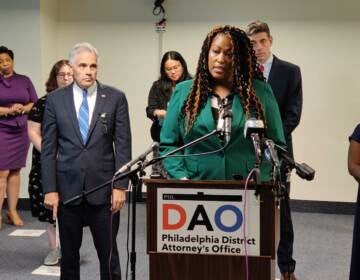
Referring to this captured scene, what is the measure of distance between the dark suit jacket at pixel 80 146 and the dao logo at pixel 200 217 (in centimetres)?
94

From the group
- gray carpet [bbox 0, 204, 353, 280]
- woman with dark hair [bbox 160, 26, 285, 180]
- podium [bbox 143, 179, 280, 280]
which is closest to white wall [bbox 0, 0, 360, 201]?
gray carpet [bbox 0, 204, 353, 280]

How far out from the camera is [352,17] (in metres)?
5.80

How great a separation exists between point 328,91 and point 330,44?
489mm

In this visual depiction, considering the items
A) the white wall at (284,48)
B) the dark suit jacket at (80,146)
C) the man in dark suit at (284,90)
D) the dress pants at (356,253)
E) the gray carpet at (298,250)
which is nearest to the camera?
the dress pants at (356,253)

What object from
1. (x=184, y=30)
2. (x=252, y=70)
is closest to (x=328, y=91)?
(x=184, y=30)

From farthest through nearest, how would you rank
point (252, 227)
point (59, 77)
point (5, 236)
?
point (5, 236) < point (59, 77) < point (252, 227)

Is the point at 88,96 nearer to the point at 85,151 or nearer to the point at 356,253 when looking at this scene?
the point at 85,151

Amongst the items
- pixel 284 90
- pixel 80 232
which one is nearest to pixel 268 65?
pixel 284 90

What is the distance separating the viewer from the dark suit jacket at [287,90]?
365 centimetres

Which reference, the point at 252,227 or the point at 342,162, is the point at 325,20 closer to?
the point at 342,162

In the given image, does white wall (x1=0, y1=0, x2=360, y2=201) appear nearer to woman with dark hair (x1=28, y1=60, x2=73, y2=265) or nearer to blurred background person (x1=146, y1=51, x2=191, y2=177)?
blurred background person (x1=146, y1=51, x2=191, y2=177)

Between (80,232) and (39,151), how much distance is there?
1.00m

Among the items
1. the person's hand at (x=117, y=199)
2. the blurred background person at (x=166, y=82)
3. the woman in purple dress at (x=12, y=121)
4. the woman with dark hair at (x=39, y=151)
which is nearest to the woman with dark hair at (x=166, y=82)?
the blurred background person at (x=166, y=82)

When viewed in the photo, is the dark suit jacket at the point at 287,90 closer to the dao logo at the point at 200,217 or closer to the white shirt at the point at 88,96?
the white shirt at the point at 88,96
